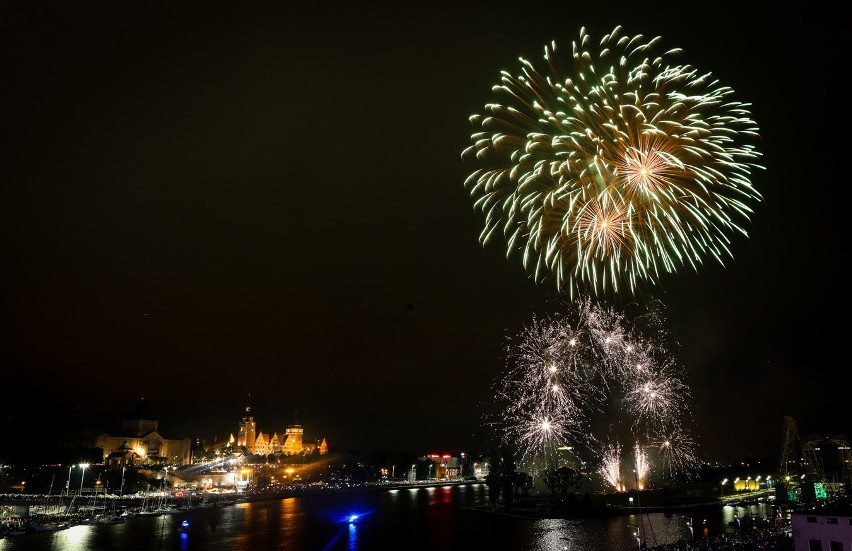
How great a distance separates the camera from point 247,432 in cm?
14375

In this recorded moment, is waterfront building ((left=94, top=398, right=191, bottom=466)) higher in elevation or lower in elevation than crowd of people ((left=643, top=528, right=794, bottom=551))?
higher

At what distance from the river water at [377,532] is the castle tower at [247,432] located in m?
87.9

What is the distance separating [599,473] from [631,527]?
20591 millimetres

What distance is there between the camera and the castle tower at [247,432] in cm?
14300

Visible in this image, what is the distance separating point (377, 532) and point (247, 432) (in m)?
108

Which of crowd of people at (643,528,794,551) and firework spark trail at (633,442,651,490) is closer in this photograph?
crowd of people at (643,528,794,551)

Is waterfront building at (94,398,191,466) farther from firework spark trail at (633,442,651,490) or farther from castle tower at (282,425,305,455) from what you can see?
firework spark trail at (633,442,651,490)

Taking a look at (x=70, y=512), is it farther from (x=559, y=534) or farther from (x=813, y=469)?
(x=813, y=469)

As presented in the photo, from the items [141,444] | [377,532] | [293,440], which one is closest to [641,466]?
[377,532]

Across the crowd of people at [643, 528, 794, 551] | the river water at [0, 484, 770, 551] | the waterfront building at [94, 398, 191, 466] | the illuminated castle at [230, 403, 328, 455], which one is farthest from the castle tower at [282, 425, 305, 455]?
the crowd of people at [643, 528, 794, 551]

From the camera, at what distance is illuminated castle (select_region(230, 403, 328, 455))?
470 feet

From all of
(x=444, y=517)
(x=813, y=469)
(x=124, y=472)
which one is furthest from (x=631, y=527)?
(x=124, y=472)

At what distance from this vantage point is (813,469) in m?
65.1

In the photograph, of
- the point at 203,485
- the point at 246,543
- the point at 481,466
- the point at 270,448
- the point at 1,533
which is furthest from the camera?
the point at 481,466
